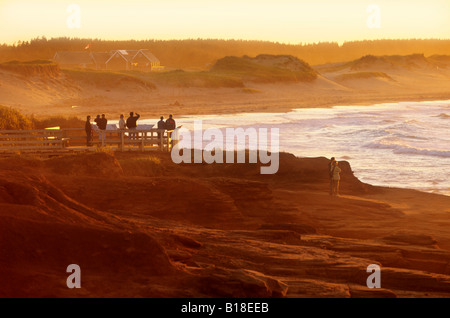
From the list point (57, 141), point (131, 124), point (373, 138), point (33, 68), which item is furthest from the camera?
point (33, 68)

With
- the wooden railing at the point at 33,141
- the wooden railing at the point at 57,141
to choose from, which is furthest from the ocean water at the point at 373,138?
the wooden railing at the point at 33,141

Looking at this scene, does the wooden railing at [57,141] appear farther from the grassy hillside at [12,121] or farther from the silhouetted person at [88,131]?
the grassy hillside at [12,121]

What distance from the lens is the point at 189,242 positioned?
10219 millimetres

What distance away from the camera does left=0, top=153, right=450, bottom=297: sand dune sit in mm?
7973

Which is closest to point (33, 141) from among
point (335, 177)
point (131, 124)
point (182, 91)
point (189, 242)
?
point (131, 124)

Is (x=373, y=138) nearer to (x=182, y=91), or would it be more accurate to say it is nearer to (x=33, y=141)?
(x=33, y=141)

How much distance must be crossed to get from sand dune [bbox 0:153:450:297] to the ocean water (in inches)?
409

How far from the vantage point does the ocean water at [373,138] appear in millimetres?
28062

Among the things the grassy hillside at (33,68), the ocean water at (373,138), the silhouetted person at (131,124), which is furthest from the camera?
the grassy hillside at (33,68)

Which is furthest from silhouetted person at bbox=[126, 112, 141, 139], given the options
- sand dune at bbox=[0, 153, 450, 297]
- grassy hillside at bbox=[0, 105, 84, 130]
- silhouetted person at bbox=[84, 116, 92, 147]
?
sand dune at bbox=[0, 153, 450, 297]

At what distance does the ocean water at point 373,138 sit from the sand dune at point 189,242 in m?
10.4

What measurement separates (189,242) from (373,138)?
1439 inches

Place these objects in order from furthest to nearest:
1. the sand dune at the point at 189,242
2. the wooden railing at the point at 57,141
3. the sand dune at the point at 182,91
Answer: the sand dune at the point at 182,91, the wooden railing at the point at 57,141, the sand dune at the point at 189,242
